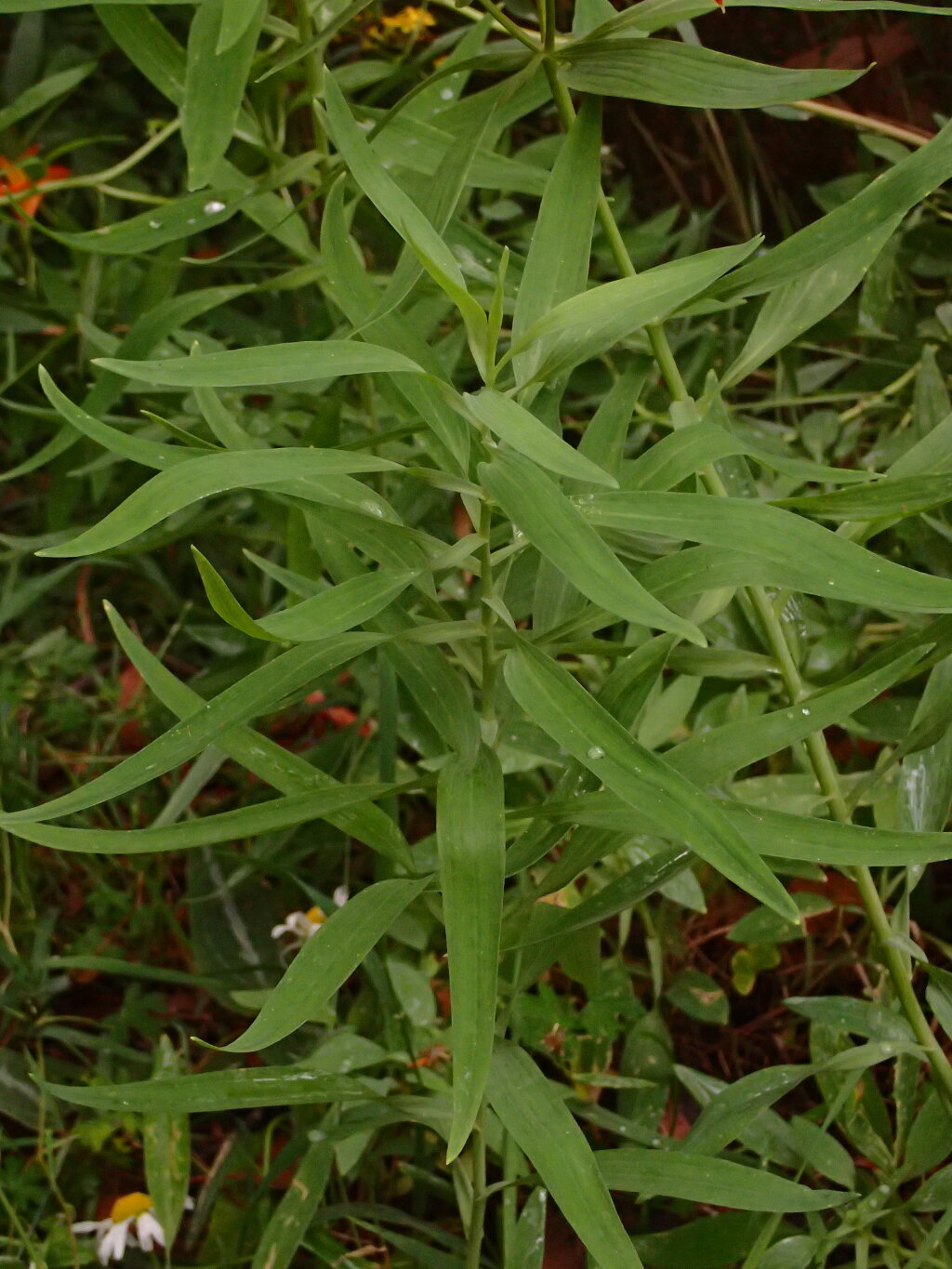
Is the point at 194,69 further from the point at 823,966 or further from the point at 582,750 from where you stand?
the point at 823,966

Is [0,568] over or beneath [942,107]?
beneath

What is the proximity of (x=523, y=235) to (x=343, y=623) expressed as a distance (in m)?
0.69

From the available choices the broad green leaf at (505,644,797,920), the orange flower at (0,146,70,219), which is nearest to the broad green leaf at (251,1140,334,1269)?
the broad green leaf at (505,644,797,920)

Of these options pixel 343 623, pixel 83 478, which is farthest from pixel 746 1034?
pixel 83 478

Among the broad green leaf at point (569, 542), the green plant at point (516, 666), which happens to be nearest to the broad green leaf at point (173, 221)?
the green plant at point (516, 666)

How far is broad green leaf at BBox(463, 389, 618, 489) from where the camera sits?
409 mm

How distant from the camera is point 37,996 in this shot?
93cm

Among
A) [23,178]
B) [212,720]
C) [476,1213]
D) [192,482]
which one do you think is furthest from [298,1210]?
[23,178]

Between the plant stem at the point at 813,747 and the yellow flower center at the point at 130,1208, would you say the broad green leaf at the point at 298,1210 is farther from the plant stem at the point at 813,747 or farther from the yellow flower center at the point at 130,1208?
the plant stem at the point at 813,747

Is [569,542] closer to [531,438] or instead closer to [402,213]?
[531,438]

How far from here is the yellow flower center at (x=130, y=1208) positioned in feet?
2.63

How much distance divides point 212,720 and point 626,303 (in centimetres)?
22

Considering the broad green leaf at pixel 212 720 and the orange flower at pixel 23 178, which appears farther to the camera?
the orange flower at pixel 23 178

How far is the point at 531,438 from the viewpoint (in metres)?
0.42
